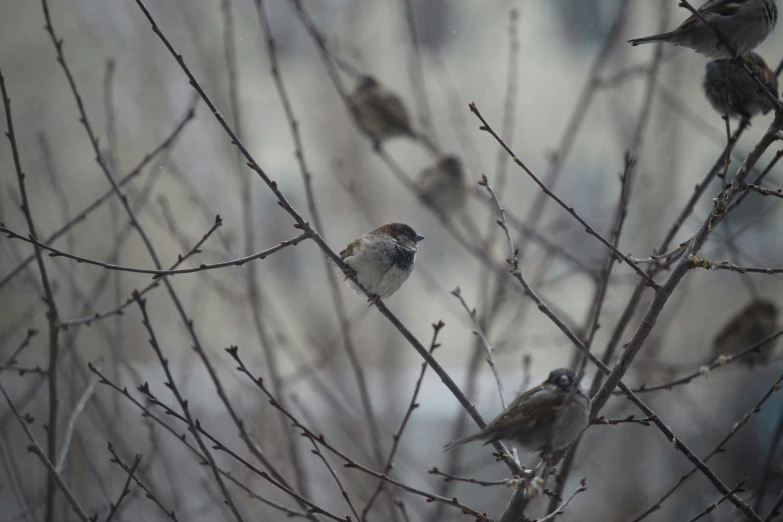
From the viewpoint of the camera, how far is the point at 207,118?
484cm

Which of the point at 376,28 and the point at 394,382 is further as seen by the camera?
the point at 376,28

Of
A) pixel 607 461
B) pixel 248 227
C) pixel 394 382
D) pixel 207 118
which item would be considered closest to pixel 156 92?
pixel 207 118

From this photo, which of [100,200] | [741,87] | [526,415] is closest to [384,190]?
[741,87]

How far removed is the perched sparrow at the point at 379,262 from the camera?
1909 mm

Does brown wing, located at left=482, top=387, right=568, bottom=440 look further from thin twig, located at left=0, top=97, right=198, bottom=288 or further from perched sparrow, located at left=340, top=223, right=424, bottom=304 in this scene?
thin twig, located at left=0, top=97, right=198, bottom=288

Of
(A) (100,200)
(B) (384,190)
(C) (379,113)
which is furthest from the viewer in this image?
(B) (384,190)

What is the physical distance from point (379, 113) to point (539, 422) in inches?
101

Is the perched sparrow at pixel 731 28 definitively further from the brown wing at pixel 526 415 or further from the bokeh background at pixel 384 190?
the bokeh background at pixel 384 190

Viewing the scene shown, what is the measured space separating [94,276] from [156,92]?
5.29ft

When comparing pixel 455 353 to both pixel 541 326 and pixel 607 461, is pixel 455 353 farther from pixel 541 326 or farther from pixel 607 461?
pixel 607 461

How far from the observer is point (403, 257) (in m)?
1.97

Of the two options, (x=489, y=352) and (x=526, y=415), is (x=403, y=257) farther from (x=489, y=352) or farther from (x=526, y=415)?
(x=526, y=415)

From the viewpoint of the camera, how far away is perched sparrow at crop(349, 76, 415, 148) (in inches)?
138

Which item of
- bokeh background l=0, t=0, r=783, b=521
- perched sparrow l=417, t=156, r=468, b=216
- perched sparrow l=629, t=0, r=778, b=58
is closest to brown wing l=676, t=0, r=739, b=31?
perched sparrow l=629, t=0, r=778, b=58
